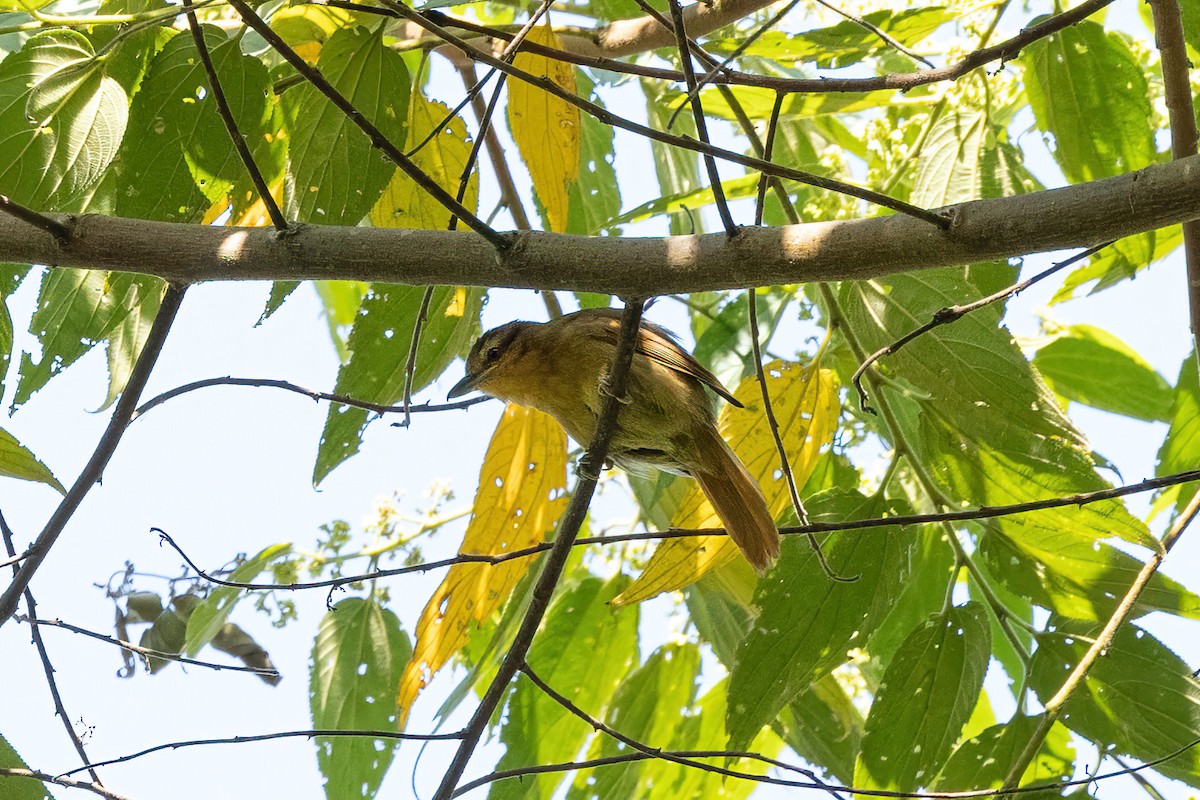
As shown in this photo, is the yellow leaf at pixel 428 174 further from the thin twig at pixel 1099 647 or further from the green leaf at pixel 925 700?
the thin twig at pixel 1099 647

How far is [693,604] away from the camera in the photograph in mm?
3688

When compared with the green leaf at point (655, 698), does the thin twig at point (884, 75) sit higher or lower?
higher

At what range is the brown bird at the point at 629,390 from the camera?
3.59 metres

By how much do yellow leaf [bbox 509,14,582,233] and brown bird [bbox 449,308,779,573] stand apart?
2.12ft

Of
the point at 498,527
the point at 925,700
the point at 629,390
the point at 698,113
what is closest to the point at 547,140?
the point at 698,113

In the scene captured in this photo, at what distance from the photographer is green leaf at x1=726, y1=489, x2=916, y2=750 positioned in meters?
2.86

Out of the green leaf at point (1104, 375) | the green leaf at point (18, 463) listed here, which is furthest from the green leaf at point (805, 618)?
the green leaf at point (18, 463)

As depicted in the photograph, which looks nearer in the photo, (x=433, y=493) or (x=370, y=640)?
(x=370, y=640)

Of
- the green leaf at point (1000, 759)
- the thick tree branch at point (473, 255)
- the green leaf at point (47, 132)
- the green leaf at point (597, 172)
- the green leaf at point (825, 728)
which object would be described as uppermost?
the green leaf at point (597, 172)

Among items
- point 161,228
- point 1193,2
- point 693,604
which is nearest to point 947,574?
point 693,604

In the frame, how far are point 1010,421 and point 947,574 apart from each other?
0.93 meters

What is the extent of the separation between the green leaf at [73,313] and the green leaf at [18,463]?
0.32 metres

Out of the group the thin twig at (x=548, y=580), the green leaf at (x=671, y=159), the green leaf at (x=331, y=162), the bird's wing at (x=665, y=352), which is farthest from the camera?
the green leaf at (x=671, y=159)

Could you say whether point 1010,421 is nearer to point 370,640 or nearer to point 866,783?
point 866,783
